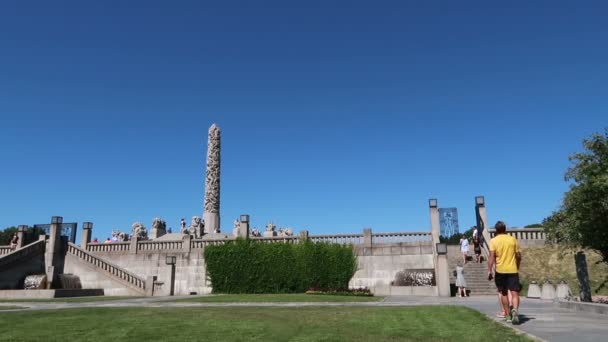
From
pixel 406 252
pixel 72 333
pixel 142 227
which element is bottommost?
pixel 72 333

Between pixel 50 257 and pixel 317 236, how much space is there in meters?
21.3

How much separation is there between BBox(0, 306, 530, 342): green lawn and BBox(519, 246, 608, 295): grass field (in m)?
17.1

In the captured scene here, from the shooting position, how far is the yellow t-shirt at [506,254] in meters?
9.61

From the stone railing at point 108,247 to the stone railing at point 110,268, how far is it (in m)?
2.40

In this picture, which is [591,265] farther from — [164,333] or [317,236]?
[164,333]

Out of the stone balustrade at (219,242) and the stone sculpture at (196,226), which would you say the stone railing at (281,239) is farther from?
the stone sculpture at (196,226)

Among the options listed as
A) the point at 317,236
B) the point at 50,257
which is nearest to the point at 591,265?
the point at 317,236

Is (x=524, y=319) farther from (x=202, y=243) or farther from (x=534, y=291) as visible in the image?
(x=202, y=243)

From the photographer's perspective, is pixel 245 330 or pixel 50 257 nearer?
pixel 245 330

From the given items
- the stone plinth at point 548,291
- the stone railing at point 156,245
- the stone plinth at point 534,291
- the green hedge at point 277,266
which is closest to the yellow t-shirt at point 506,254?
the stone plinth at point 548,291

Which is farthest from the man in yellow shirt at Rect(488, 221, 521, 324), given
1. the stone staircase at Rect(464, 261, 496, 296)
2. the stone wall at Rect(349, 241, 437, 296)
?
the stone wall at Rect(349, 241, 437, 296)

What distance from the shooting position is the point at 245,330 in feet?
30.1

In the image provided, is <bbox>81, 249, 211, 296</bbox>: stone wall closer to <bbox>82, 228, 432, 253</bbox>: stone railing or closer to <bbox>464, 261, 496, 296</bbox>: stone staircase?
<bbox>82, 228, 432, 253</bbox>: stone railing

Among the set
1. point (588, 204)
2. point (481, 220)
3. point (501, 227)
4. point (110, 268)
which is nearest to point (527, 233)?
point (481, 220)
